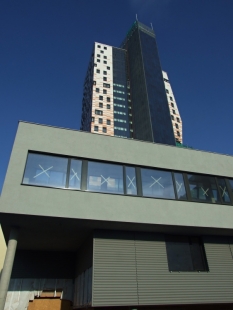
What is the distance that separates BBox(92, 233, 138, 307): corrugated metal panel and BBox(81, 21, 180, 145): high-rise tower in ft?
187

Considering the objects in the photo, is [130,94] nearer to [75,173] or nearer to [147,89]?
[147,89]

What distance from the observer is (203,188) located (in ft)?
37.5

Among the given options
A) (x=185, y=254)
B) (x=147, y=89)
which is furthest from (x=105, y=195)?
(x=147, y=89)

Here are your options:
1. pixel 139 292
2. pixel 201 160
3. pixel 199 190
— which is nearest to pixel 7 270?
pixel 139 292

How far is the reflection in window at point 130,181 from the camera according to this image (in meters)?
10.0

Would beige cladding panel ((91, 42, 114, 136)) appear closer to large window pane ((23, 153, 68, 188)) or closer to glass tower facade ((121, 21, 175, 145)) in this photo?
glass tower facade ((121, 21, 175, 145))

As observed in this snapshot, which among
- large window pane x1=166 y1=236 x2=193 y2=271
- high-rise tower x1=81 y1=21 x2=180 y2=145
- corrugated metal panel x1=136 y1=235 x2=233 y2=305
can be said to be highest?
high-rise tower x1=81 y1=21 x2=180 y2=145

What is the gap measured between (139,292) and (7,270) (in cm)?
455

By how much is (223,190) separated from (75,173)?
7.14 meters

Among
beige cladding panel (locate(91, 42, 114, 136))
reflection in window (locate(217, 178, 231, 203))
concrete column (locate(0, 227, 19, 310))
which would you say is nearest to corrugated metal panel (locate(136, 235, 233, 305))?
reflection in window (locate(217, 178, 231, 203))

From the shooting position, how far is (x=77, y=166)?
9.84 metres

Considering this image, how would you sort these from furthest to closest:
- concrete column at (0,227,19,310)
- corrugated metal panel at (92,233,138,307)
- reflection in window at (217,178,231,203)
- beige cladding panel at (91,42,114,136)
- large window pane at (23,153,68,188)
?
beige cladding panel at (91,42,114,136), reflection in window at (217,178,231,203), large window pane at (23,153,68,188), corrugated metal panel at (92,233,138,307), concrete column at (0,227,19,310)

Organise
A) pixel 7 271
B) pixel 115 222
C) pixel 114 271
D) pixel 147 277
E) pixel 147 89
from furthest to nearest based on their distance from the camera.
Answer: pixel 147 89 → pixel 115 222 → pixel 147 277 → pixel 114 271 → pixel 7 271

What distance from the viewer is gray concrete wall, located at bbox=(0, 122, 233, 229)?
855 cm
